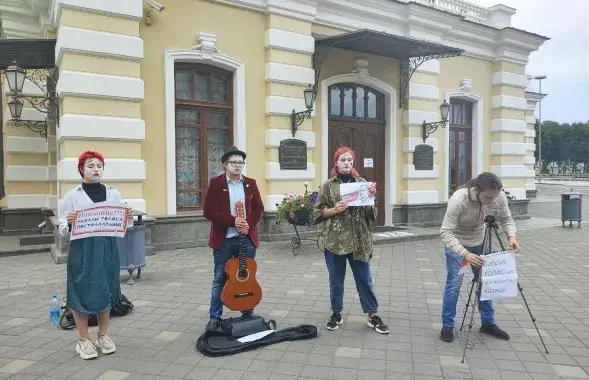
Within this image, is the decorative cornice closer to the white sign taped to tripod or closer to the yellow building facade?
the yellow building facade

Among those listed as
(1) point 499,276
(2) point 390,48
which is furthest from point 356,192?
(2) point 390,48

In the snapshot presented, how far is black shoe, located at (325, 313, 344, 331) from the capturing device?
496 centimetres

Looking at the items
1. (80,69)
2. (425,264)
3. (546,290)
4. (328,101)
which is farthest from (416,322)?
(328,101)

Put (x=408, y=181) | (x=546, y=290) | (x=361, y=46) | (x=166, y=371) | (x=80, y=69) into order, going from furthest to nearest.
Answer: (x=408, y=181) < (x=361, y=46) < (x=80, y=69) < (x=546, y=290) < (x=166, y=371)

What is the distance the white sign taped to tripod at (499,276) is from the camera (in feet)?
14.3

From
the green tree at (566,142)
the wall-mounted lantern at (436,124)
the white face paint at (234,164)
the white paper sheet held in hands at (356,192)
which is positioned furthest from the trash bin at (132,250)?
the green tree at (566,142)

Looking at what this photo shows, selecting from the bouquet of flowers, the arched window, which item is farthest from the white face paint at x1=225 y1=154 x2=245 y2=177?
the arched window

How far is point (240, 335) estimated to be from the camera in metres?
4.57

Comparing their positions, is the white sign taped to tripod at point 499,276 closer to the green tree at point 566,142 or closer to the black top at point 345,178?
the black top at point 345,178

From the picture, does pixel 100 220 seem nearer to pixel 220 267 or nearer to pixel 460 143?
pixel 220 267

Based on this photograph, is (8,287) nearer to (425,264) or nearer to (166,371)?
(166,371)

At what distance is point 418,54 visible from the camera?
1214 cm

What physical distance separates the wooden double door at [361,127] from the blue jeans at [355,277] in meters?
7.17

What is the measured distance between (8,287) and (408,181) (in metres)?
9.46
